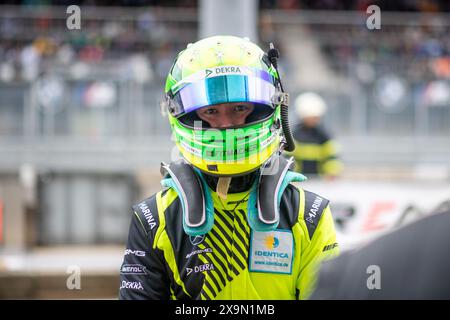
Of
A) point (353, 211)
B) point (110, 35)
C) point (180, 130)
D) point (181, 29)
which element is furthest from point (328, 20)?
point (180, 130)

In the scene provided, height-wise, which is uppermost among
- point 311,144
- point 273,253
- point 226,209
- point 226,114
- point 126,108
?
point 226,114

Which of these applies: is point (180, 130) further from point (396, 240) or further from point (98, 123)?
point (98, 123)

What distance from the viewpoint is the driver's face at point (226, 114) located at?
8.42ft

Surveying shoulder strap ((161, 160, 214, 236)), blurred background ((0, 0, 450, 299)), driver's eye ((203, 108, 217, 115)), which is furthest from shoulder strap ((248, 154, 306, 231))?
blurred background ((0, 0, 450, 299))

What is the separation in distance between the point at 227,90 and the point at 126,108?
968 centimetres

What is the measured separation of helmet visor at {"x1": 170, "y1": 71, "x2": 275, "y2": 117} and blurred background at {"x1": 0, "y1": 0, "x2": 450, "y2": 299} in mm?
6569

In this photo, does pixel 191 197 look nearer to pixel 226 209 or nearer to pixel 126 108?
pixel 226 209

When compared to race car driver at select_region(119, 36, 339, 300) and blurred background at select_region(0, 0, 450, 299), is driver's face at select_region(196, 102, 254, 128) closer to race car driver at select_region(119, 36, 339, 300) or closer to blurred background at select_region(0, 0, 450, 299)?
race car driver at select_region(119, 36, 339, 300)

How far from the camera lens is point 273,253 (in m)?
2.47

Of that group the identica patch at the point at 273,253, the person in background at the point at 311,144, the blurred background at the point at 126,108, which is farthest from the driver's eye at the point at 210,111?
the person in background at the point at 311,144

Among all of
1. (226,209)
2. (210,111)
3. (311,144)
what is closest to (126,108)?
(311,144)

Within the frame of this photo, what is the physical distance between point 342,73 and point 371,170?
1577 millimetres

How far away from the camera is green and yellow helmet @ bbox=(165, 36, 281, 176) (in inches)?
99.2

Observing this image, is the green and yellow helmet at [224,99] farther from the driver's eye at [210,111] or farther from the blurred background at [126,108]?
the blurred background at [126,108]
